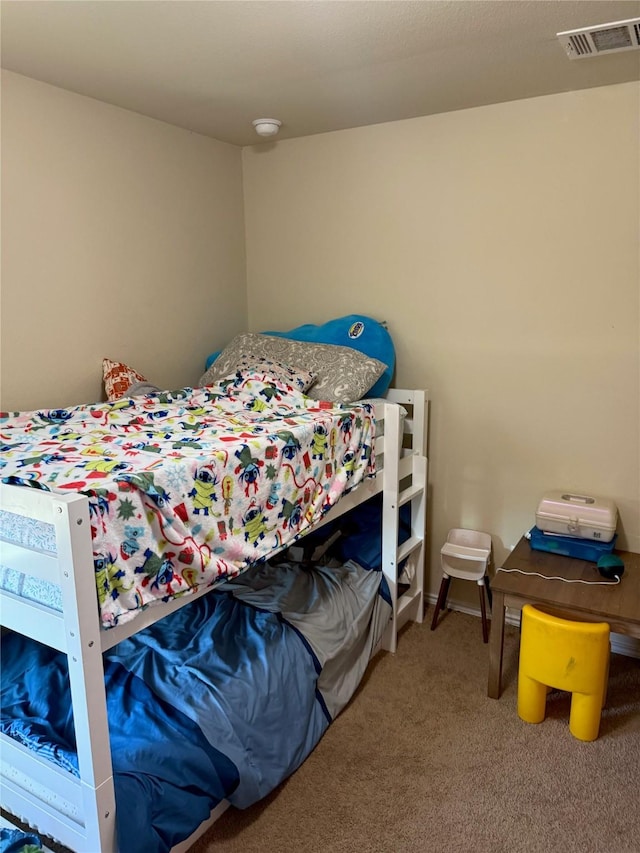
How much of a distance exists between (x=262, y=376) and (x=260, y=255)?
1.04 m

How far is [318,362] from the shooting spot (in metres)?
2.55

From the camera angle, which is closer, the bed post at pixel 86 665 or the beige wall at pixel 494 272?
the bed post at pixel 86 665

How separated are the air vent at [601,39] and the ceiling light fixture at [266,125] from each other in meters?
1.16

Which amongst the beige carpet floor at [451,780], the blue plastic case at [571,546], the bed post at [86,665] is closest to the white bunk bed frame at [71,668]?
the bed post at [86,665]

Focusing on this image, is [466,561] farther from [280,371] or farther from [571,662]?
[280,371]

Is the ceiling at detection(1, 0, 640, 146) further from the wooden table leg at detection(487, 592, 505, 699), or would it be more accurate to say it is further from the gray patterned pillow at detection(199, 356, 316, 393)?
the wooden table leg at detection(487, 592, 505, 699)

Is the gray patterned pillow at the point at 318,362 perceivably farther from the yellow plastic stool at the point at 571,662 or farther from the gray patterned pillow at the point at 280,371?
the yellow plastic stool at the point at 571,662

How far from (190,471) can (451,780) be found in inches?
49.6

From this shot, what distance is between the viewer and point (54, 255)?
2.22 metres

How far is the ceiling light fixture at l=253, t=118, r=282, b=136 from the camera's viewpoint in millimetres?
2543

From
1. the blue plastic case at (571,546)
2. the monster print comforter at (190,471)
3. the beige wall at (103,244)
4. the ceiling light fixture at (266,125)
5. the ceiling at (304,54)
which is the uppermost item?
the ceiling at (304,54)

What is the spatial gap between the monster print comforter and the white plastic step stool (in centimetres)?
70

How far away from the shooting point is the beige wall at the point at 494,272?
2338 millimetres

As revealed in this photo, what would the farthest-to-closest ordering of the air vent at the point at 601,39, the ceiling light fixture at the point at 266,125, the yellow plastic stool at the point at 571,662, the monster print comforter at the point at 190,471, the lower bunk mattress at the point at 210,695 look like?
the ceiling light fixture at the point at 266,125 < the yellow plastic stool at the point at 571,662 < the air vent at the point at 601,39 < the lower bunk mattress at the point at 210,695 < the monster print comforter at the point at 190,471
